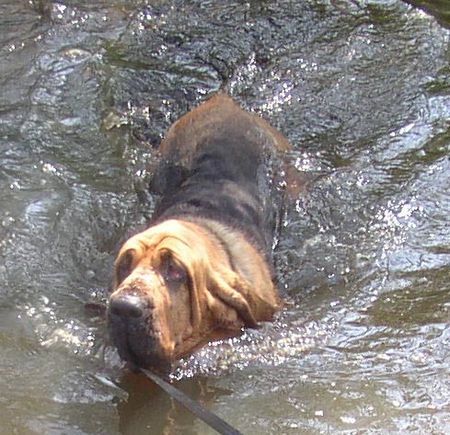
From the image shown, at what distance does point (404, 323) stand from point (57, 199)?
258cm

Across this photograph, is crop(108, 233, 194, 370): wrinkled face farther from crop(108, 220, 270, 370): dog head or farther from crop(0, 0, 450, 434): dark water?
crop(0, 0, 450, 434): dark water

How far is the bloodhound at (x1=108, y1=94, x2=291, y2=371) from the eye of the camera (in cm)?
493

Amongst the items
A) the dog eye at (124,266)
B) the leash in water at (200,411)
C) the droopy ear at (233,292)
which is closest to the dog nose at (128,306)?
the leash in water at (200,411)

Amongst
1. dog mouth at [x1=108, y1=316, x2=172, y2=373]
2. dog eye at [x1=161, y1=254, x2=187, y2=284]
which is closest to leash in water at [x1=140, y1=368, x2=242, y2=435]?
dog mouth at [x1=108, y1=316, x2=172, y2=373]

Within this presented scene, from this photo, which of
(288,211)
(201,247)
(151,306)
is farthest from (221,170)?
(151,306)

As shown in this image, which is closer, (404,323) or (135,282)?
(135,282)

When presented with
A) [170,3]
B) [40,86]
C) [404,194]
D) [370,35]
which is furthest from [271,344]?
[170,3]

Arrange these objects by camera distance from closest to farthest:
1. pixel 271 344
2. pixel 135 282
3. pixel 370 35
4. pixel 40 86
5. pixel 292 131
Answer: pixel 135 282 → pixel 271 344 → pixel 292 131 → pixel 40 86 → pixel 370 35

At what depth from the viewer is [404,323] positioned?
570 centimetres

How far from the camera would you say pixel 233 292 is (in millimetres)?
5500

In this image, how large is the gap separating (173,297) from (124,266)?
0.34 m

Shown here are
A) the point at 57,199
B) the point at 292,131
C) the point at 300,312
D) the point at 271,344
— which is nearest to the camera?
the point at 271,344

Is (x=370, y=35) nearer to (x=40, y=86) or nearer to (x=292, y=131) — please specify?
(x=292, y=131)

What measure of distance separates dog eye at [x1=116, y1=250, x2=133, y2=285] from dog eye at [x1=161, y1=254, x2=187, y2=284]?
19 centimetres
